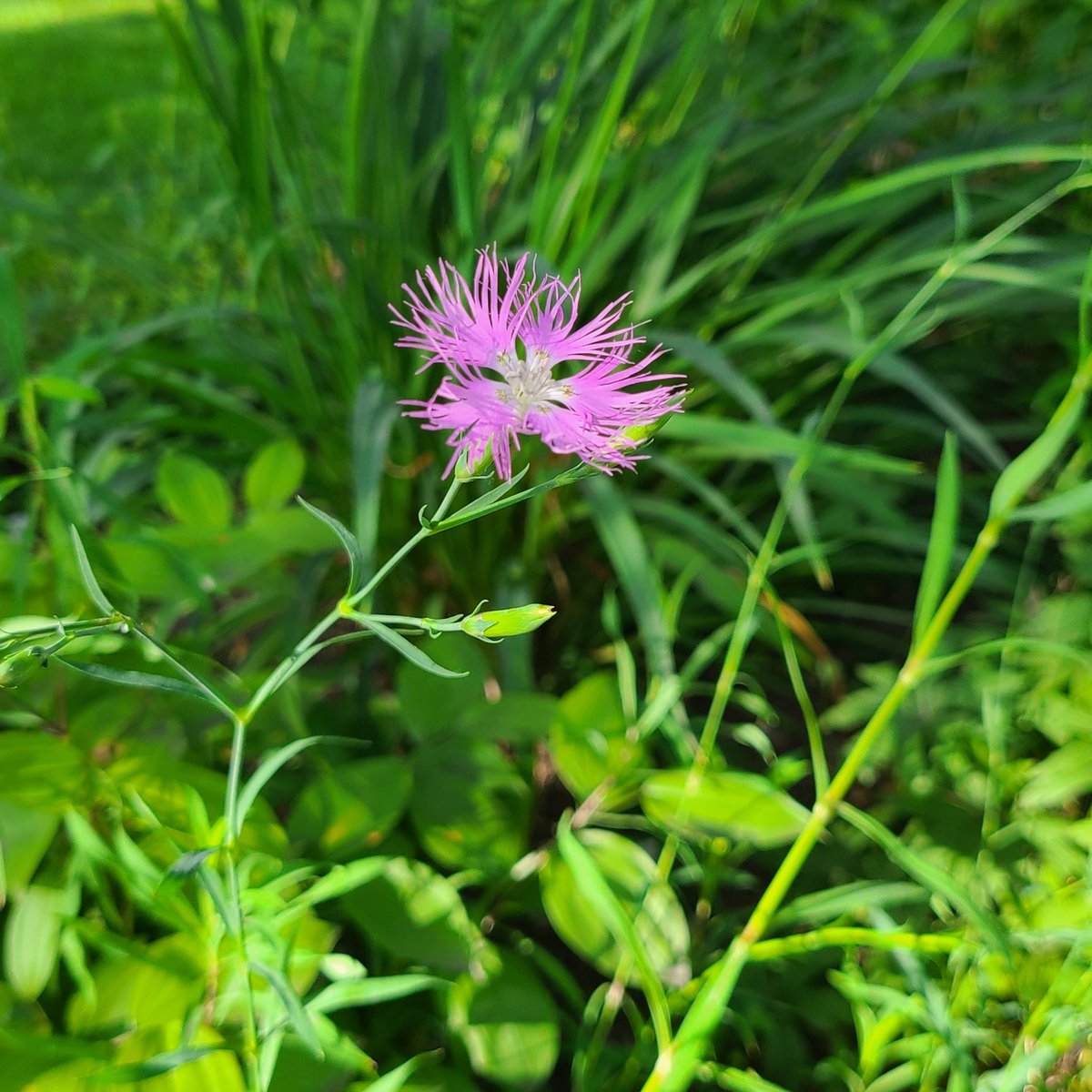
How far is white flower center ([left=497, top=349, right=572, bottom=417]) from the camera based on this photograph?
34 cm

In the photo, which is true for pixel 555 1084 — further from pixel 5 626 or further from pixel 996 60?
pixel 996 60

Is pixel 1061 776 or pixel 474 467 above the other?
pixel 474 467

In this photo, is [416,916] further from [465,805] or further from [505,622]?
[505,622]

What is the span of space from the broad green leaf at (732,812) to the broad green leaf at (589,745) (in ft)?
0.13

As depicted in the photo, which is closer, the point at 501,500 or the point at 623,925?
the point at 501,500

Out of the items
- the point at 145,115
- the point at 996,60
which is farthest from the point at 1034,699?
the point at 145,115

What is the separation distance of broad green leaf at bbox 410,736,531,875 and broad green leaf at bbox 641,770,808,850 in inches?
4.3

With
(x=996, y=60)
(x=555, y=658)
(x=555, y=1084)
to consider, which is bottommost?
(x=555, y=1084)

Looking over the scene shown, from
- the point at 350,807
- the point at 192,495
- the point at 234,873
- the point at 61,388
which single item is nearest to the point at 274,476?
the point at 192,495

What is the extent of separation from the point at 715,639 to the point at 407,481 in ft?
1.35

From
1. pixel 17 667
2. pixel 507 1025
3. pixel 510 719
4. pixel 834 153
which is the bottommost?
pixel 507 1025

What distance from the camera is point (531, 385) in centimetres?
34

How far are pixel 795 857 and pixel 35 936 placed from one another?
0.43 meters

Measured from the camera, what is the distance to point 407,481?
0.94 m
